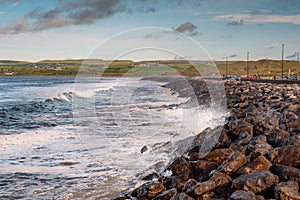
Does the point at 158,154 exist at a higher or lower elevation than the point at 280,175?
lower

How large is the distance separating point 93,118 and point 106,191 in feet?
44.1

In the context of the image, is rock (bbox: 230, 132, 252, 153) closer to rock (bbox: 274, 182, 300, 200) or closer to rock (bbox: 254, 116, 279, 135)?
rock (bbox: 254, 116, 279, 135)

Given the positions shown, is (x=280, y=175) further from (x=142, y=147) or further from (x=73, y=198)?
(x=142, y=147)

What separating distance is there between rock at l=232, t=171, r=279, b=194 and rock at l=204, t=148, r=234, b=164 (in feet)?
5.65

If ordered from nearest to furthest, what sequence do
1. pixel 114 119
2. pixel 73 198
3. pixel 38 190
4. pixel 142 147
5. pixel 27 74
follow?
pixel 73 198, pixel 38 190, pixel 142 147, pixel 114 119, pixel 27 74

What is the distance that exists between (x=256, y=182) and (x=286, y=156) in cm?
128

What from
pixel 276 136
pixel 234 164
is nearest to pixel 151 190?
pixel 234 164

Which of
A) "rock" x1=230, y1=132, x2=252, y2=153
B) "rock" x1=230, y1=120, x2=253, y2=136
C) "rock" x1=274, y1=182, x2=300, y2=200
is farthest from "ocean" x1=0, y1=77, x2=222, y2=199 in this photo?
"rock" x1=274, y1=182, x2=300, y2=200

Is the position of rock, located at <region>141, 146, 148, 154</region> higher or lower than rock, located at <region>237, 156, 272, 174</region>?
lower

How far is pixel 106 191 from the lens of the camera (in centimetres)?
792

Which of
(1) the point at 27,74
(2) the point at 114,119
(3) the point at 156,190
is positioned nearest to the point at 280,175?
(3) the point at 156,190

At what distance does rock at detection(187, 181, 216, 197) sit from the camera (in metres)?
5.98

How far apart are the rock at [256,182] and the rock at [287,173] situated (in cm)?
22

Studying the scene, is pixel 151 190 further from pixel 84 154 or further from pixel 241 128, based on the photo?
pixel 84 154
